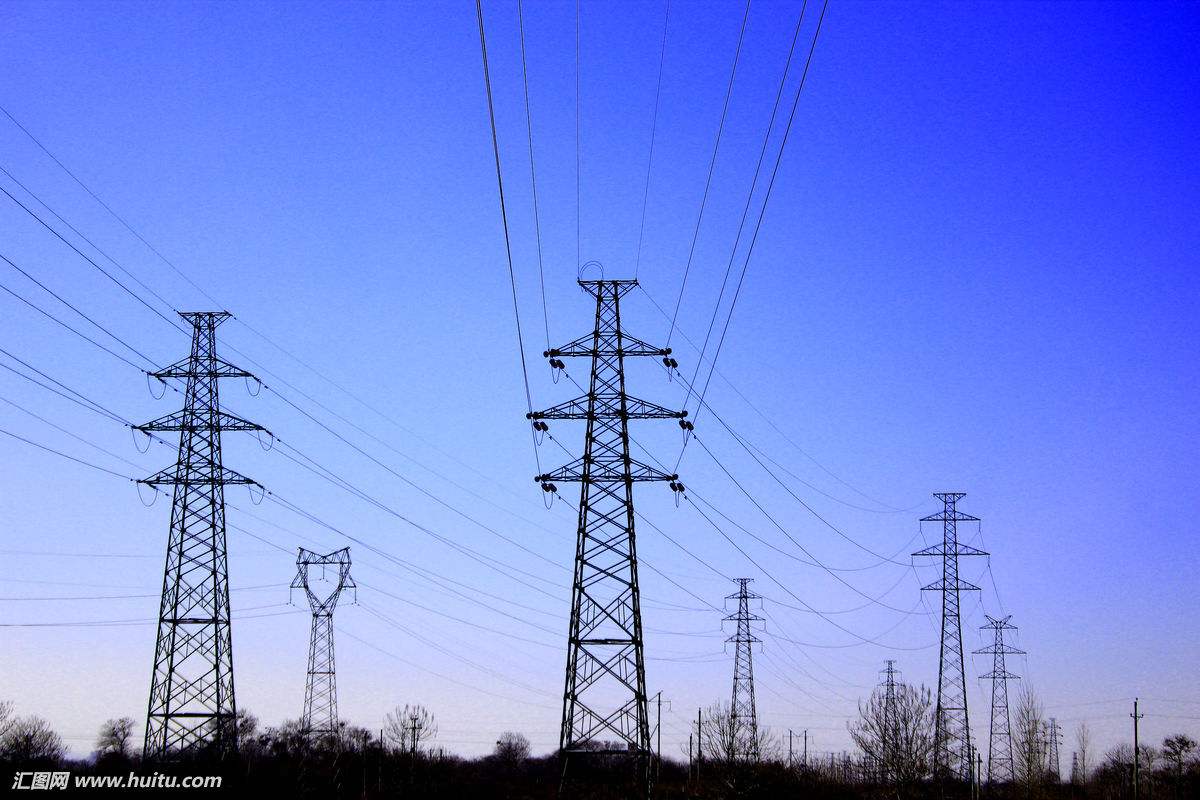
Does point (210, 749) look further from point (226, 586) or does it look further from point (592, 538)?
point (592, 538)

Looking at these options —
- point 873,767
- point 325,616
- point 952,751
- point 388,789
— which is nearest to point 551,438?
point 388,789

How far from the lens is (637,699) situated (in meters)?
33.2

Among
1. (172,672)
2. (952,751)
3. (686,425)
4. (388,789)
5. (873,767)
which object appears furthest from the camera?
(873,767)

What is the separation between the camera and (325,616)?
72312 mm

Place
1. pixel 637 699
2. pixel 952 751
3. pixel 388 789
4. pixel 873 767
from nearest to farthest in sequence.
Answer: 1. pixel 637 699
2. pixel 388 789
3. pixel 952 751
4. pixel 873 767

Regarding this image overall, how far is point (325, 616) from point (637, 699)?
1695 inches

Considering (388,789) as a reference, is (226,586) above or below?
above

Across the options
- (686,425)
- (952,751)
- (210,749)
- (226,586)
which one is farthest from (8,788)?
(952,751)

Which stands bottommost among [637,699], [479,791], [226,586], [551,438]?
[479,791]

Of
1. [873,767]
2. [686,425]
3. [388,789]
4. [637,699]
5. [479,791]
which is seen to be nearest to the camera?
[637,699]

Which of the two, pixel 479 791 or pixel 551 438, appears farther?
pixel 479 791

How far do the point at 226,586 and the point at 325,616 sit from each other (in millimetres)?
30231

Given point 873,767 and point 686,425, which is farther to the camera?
point 873,767

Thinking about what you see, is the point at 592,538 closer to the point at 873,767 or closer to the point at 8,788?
the point at 8,788
